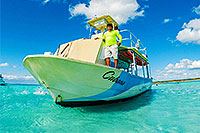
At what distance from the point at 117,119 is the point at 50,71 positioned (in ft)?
7.62

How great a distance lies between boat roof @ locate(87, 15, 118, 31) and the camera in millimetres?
6865

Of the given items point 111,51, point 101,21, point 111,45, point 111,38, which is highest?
point 101,21

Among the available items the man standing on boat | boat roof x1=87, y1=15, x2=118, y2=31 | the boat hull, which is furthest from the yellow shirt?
boat roof x1=87, y1=15, x2=118, y2=31

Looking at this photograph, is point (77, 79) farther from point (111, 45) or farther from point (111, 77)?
point (111, 45)

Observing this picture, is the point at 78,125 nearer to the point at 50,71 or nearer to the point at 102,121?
the point at 102,121

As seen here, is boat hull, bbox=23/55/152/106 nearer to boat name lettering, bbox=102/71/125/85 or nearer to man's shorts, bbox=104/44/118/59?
boat name lettering, bbox=102/71/125/85

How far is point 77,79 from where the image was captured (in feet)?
11.5

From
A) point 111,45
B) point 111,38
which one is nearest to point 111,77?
point 111,45

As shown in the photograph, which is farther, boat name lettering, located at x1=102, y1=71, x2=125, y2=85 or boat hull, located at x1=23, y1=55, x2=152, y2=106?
boat name lettering, located at x1=102, y1=71, x2=125, y2=85

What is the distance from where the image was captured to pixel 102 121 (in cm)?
307

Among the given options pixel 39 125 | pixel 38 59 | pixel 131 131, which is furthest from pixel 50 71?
pixel 131 131

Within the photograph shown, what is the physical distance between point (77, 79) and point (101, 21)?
467cm

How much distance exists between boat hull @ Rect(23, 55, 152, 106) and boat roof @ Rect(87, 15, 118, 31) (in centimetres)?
389

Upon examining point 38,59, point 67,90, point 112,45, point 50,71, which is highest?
point 112,45
